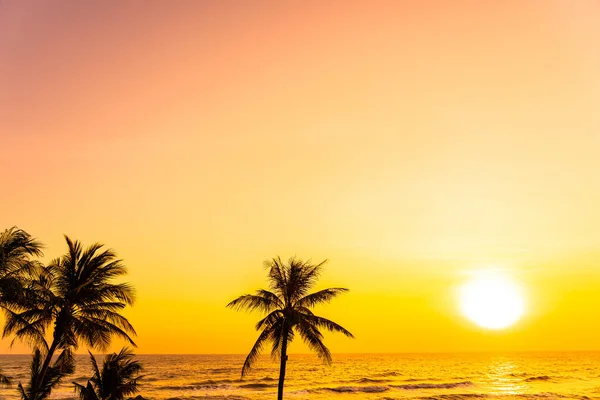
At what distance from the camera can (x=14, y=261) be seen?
1739 centimetres

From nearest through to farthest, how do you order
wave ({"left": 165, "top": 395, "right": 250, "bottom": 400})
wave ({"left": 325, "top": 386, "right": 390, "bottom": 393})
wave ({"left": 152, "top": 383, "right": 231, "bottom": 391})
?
wave ({"left": 165, "top": 395, "right": 250, "bottom": 400})
wave ({"left": 325, "top": 386, "right": 390, "bottom": 393})
wave ({"left": 152, "top": 383, "right": 231, "bottom": 391})

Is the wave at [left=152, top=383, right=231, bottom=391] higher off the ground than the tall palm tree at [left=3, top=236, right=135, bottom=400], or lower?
lower

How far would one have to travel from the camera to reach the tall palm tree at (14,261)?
17.1 m

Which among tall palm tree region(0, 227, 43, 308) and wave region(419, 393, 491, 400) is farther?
wave region(419, 393, 491, 400)

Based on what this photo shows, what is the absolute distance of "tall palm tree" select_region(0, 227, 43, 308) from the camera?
17.1m

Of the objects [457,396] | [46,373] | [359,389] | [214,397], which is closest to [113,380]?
[46,373]

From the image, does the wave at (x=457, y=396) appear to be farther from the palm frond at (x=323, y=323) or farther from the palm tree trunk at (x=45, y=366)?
the palm tree trunk at (x=45, y=366)

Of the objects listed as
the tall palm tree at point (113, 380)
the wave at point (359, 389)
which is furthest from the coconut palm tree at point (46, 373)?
the wave at point (359, 389)

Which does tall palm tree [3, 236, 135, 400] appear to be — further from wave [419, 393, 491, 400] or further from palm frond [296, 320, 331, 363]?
wave [419, 393, 491, 400]

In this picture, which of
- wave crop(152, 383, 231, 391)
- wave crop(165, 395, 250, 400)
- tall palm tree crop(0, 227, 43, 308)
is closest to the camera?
tall palm tree crop(0, 227, 43, 308)

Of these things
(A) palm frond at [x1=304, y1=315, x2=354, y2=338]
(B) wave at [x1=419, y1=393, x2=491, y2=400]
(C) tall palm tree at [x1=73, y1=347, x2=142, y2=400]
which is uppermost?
(A) palm frond at [x1=304, y1=315, x2=354, y2=338]

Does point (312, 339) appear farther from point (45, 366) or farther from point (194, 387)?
point (194, 387)

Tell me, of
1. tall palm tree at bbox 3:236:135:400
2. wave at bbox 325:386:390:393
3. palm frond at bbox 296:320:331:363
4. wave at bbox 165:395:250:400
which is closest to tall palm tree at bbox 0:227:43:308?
tall palm tree at bbox 3:236:135:400

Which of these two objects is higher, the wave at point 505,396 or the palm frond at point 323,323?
the palm frond at point 323,323
